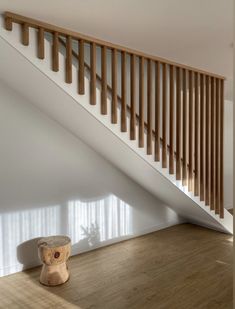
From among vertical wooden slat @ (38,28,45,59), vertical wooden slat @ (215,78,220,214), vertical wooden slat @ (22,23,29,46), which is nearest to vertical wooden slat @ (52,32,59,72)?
vertical wooden slat @ (38,28,45,59)

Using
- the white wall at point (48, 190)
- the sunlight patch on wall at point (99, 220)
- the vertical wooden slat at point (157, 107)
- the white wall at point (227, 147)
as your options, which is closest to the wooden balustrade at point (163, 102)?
the vertical wooden slat at point (157, 107)

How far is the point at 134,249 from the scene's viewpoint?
373cm

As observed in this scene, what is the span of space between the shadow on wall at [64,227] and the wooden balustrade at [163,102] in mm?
1018

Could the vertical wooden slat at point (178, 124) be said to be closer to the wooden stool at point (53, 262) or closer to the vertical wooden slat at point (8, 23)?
the wooden stool at point (53, 262)

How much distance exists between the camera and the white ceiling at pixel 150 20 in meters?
2.11

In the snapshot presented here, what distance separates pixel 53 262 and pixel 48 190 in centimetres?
83

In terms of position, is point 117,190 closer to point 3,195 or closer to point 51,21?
point 3,195

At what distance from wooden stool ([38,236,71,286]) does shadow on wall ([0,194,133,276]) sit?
1.27ft

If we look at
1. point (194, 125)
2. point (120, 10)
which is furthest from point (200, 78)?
point (120, 10)

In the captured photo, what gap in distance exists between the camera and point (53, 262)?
278 centimetres

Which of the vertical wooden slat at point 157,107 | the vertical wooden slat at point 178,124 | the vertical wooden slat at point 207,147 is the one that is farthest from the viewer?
the vertical wooden slat at point 207,147

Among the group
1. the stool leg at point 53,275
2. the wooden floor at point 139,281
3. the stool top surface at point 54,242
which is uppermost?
the stool top surface at point 54,242

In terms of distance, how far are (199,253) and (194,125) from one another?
1594 mm

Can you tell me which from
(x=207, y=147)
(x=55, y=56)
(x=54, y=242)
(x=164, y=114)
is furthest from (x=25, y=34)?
(x=207, y=147)
